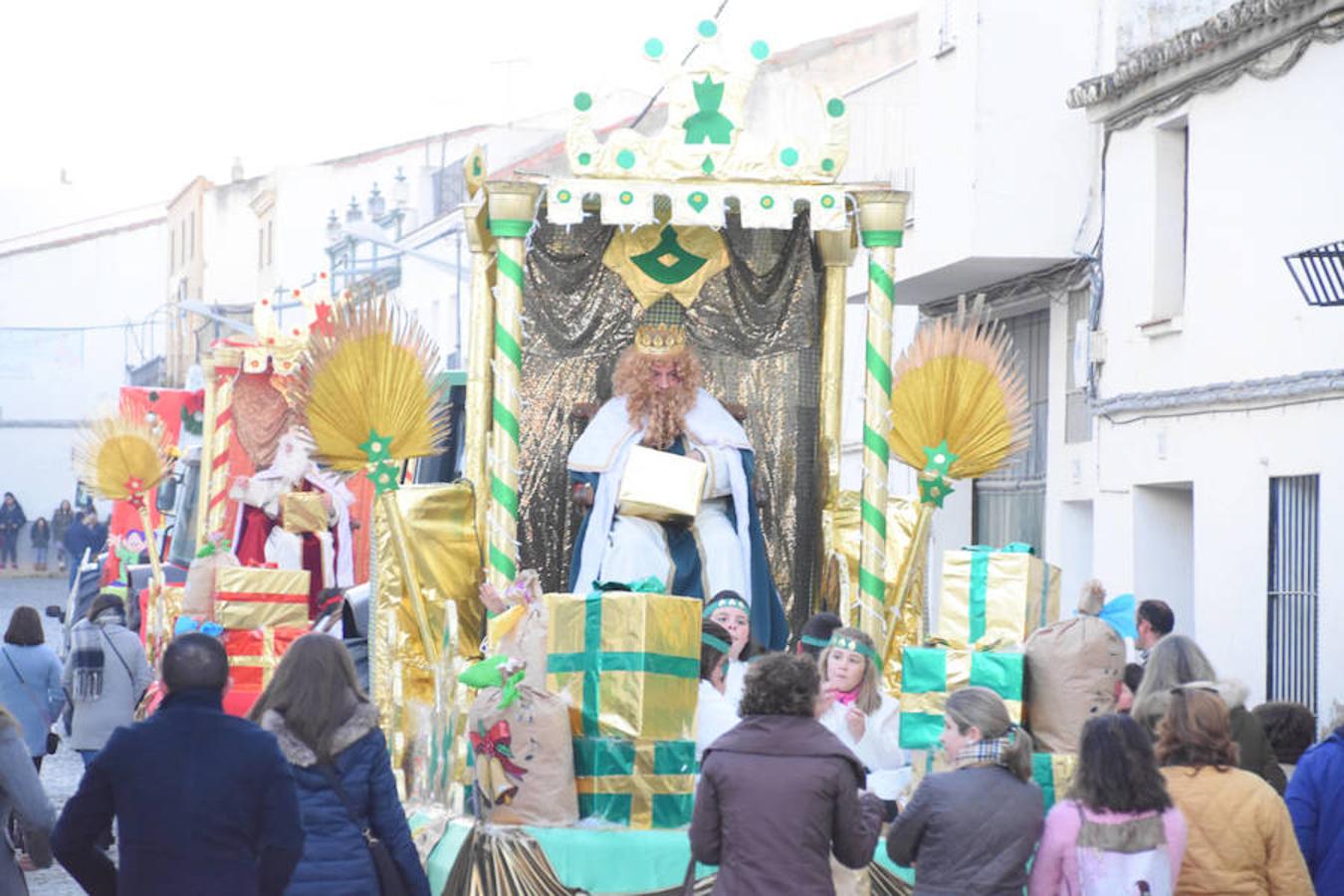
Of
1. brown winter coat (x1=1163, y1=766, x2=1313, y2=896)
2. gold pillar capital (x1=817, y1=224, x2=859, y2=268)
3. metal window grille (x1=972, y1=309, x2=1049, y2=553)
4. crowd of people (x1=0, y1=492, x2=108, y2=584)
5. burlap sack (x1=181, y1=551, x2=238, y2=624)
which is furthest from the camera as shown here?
crowd of people (x1=0, y1=492, x2=108, y2=584)

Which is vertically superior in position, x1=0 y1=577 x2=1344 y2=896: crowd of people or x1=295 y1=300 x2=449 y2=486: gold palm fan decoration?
x1=295 y1=300 x2=449 y2=486: gold palm fan decoration

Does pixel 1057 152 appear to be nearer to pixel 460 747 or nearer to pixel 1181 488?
pixel 1181 488

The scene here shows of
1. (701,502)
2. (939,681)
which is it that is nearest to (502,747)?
(939,681)

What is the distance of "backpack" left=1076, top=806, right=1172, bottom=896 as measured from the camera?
6633 mm

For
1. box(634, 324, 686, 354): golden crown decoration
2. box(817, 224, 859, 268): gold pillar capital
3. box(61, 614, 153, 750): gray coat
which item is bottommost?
box(61, 614, 153, 750): gray coat

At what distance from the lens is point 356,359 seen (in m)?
11.4

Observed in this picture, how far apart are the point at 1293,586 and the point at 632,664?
7127 millimetres

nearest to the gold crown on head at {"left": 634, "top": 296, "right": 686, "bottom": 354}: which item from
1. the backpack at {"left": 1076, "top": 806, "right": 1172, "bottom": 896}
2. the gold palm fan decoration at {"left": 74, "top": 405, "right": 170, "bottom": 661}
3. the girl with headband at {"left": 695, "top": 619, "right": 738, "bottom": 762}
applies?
the girl with headband at {"left": 695, "top": 619, "right": 738, "bottom": 762}

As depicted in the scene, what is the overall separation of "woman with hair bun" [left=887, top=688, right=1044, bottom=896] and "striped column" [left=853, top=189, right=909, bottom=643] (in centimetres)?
489

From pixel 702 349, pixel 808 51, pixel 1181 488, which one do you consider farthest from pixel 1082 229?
pixel 808 51

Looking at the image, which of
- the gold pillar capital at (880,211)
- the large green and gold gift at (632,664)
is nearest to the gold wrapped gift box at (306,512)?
the gold pillar capital at (880,211)

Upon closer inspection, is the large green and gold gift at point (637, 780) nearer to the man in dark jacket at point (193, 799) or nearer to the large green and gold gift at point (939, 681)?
the large green and gold gift at point (939, 681)

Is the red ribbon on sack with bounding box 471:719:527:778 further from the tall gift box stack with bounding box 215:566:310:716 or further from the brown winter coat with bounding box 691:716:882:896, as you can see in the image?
the tall gift box stack with bounding box 215:566:310:716

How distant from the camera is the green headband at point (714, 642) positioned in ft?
30.3
